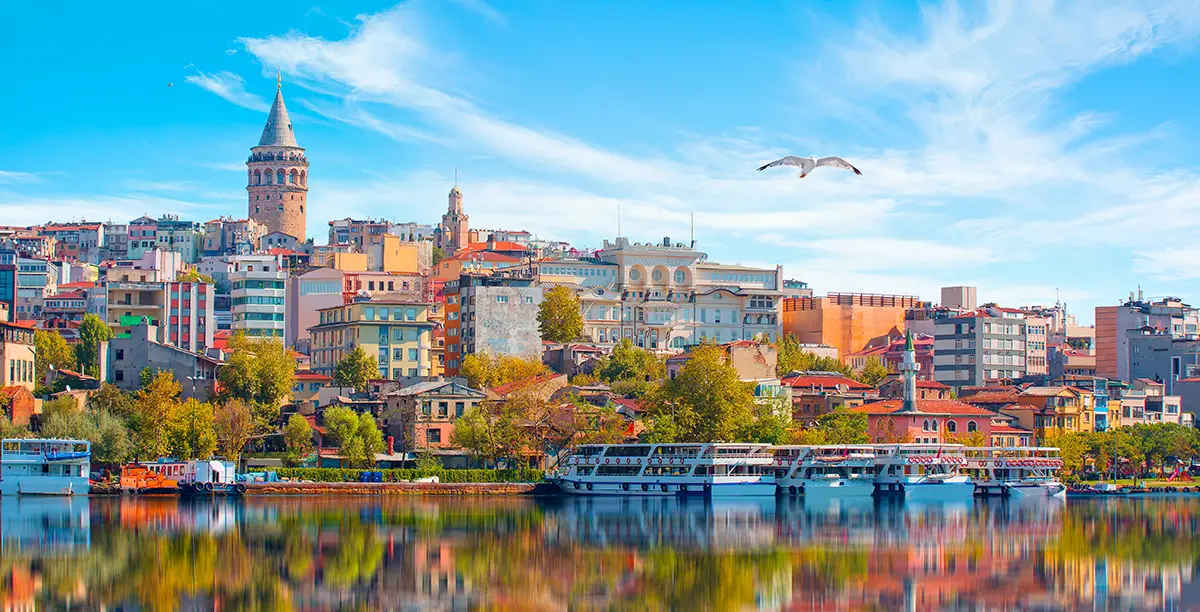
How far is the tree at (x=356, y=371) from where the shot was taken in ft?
356

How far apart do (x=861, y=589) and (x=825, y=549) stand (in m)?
11.4

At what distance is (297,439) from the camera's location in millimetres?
93250

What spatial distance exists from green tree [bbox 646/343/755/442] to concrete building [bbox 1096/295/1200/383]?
60.7 m

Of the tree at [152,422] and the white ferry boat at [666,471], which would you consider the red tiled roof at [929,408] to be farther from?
the tree at [152,422]

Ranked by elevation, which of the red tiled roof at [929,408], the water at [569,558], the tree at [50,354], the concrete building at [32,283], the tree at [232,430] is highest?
the concrete building at [32,283]

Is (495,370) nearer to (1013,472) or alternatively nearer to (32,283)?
(1013,472)

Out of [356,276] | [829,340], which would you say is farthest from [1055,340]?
[356,276]

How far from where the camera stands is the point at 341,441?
92.6 metres

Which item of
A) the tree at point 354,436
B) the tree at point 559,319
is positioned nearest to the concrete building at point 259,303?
the tree at point 559,319

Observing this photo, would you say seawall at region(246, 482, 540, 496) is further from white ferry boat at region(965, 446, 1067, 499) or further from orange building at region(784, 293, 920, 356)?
orange building at region(784, 293, 920, 356)

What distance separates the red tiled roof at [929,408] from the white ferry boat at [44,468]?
46988mm

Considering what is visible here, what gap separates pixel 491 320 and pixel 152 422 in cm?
4164

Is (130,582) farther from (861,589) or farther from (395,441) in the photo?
(395,441)

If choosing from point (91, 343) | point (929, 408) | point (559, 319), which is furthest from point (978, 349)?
point (91, 343)
